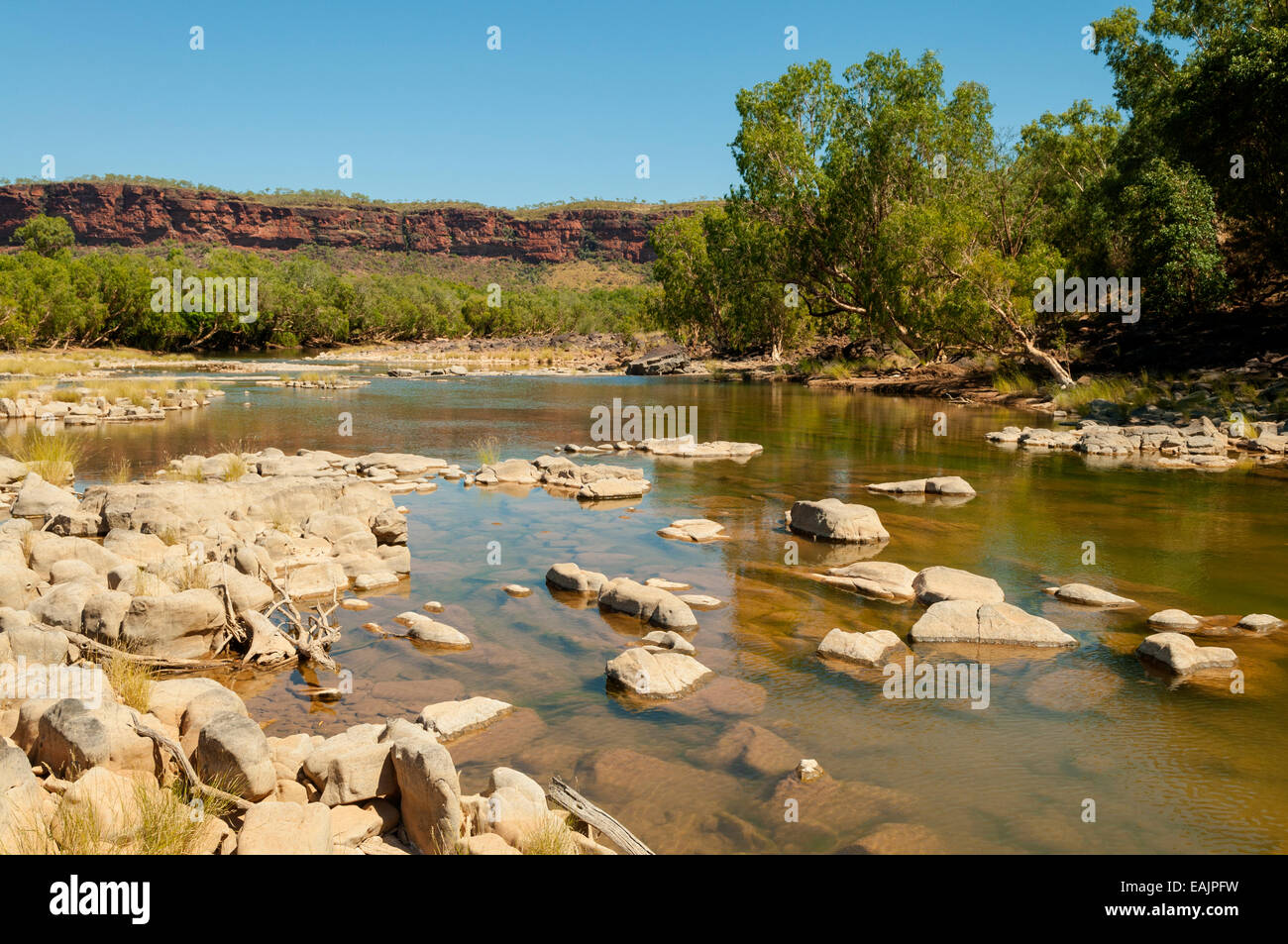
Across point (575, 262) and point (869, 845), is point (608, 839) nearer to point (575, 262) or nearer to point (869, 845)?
Result: point (869, 845)

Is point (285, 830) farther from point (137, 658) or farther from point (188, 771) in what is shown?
point (137, 658)

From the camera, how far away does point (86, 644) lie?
6746 millimetres

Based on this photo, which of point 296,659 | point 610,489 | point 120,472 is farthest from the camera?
point 610,489

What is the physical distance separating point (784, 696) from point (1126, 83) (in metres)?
36.9

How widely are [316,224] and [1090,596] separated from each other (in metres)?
180

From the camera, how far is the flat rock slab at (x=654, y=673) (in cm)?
694

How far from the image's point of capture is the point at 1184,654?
24.6 feet

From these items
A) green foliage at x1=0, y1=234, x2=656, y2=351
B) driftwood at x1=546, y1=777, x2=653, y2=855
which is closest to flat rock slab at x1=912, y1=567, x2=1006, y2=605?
driftwood at x1=546, y1=777, x2=653, y2=855

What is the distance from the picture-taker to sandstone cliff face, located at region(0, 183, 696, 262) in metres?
157

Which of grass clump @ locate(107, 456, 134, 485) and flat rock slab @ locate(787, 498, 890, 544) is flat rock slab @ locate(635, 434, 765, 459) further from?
grass clump @ locate(107, 456, 134, 485)

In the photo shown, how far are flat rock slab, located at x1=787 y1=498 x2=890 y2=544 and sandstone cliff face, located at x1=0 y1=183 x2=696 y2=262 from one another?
162690 mm

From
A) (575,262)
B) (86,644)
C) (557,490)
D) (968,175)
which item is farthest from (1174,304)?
(575,262)

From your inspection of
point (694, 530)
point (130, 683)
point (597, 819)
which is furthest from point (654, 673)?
point (694, 530)

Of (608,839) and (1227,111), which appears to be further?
(1227,111)
